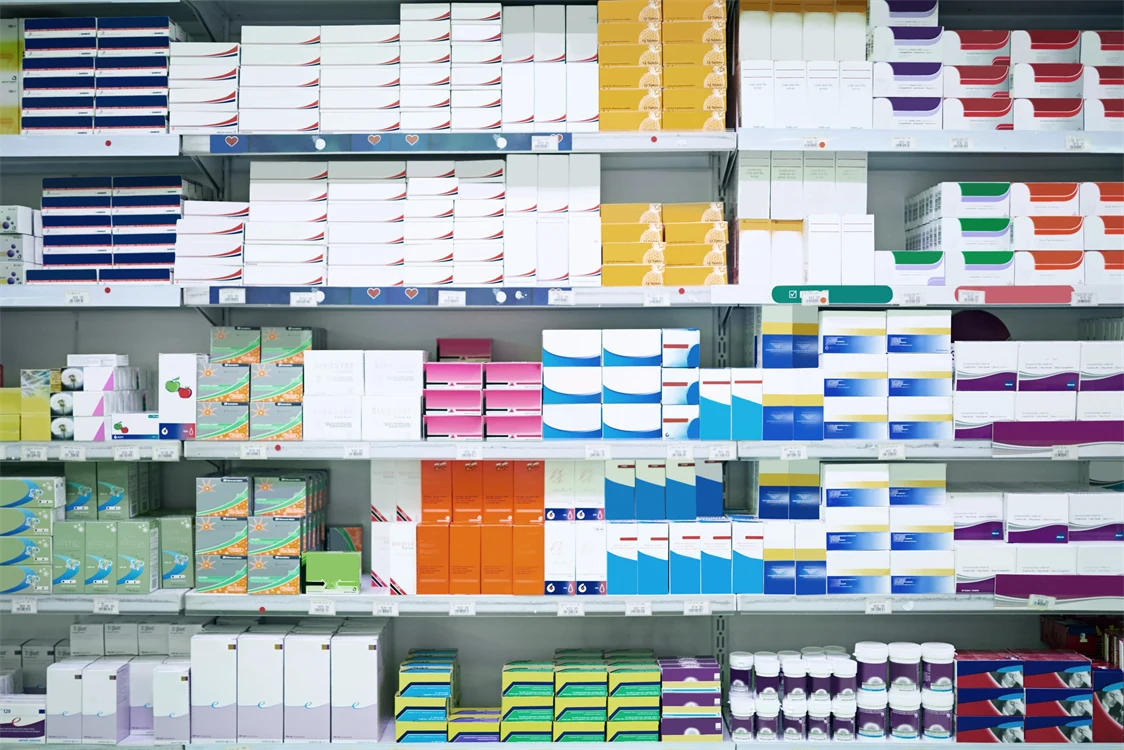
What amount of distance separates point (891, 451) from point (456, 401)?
1.60 meters

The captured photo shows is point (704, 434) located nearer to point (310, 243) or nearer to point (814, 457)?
point (814, 457)

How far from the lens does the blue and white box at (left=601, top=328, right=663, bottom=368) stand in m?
3.09

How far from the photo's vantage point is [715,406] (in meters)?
3.07

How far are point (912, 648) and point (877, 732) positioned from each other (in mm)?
328

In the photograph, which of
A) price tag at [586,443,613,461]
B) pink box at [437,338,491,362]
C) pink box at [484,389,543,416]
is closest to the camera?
price tag at [586,443,613,461]

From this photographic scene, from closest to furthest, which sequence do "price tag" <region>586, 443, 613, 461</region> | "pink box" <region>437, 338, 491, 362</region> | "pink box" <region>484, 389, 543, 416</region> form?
"price tag" <region>586, 443, 613, 461</region> → "pink box" <region>484, 389, 543, 416</region> → "pink box" <region>437, 338, 491, 362</region>

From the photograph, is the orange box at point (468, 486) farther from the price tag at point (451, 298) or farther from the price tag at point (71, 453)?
the price tag at point (71, 453)

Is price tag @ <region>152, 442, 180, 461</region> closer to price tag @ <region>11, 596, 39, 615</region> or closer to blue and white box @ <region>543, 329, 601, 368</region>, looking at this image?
price tag @ <region>11, 596, 39, 615</region>

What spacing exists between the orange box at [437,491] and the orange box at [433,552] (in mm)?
42

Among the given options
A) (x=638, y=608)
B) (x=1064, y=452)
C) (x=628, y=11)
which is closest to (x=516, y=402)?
(x=638, y=608)

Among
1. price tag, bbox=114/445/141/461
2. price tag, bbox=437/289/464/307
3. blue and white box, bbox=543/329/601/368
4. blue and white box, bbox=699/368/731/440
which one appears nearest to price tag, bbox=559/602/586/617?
blue and white box, bbox=699/368/731/440

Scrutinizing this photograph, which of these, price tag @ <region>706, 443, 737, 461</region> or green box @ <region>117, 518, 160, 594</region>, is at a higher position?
price tag @ <region>706, 443, 737, 461</region>

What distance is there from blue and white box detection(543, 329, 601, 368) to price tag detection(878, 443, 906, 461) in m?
1.06

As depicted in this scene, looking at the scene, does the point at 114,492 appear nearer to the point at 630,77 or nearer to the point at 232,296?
the point at 232,296
